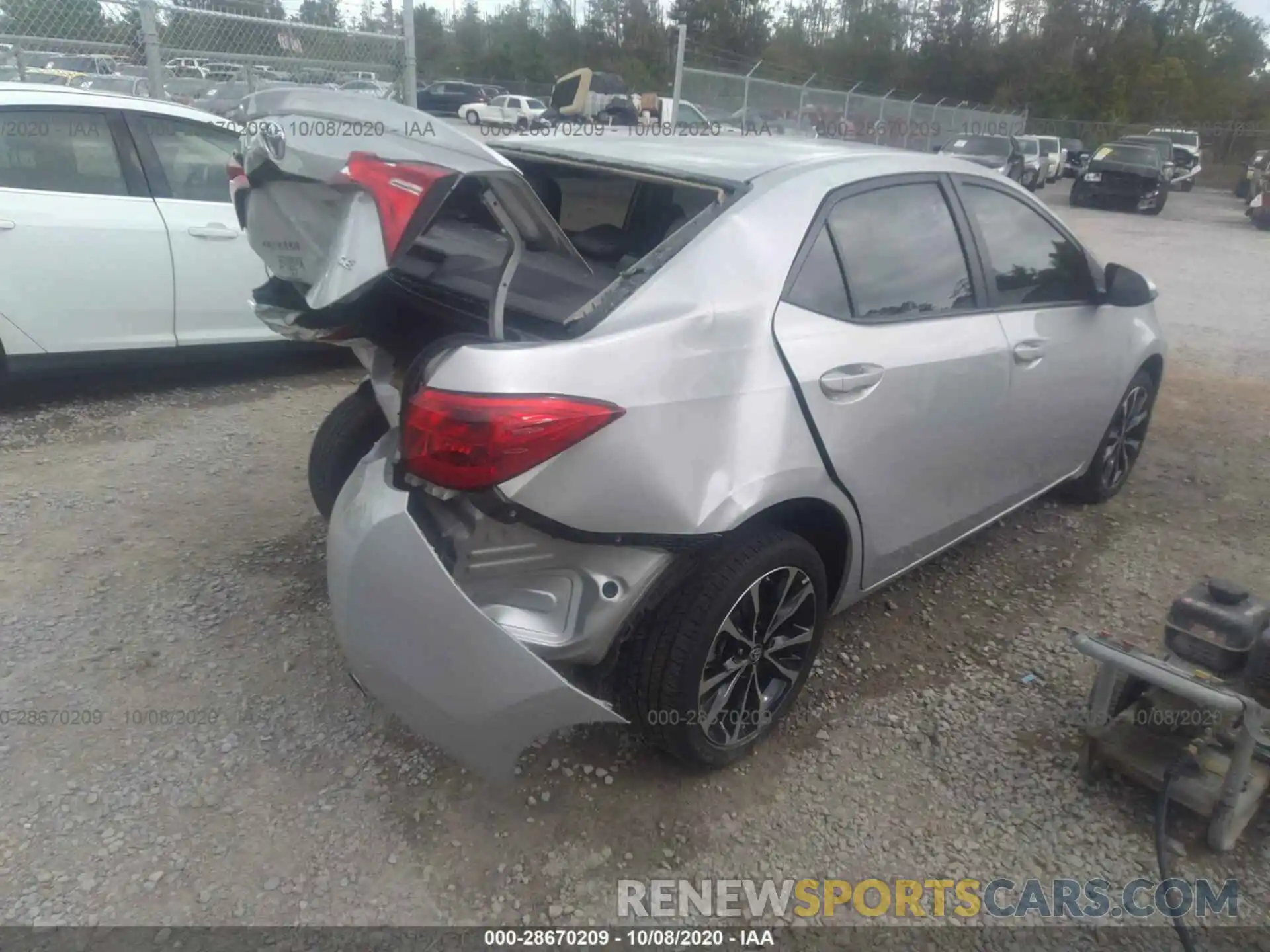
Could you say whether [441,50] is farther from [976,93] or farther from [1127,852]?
[1127,852]

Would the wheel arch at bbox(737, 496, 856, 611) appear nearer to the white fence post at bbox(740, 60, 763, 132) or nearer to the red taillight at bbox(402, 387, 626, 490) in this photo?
the red taillight at bbox(402, 387, 626, 490)

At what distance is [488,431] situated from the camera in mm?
1961

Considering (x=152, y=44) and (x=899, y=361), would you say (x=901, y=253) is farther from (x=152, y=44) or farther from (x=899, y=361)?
(x=152, y=44)

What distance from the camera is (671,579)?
7.54 ft

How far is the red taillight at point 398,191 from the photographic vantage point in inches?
76.4

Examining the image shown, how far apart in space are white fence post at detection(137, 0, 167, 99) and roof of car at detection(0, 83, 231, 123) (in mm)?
1314

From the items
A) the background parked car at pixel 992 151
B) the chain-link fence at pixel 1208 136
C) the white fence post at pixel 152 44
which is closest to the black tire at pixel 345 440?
the white fence post at pixel 152 44

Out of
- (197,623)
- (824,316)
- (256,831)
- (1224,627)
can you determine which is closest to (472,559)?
(256,831)

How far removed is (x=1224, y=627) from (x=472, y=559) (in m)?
2.10

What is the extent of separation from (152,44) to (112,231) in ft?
7.66

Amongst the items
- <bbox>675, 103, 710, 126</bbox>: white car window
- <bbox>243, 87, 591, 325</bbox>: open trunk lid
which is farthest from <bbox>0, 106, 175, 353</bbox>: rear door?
<bbox>675, 103, 710, 126</bbox>: white car window

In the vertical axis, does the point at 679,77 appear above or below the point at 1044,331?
above

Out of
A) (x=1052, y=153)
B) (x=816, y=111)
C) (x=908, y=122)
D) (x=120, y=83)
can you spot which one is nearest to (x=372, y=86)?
→ (x=120, y=83)

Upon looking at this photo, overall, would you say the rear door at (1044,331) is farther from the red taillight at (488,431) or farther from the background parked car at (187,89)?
the background parked car at (187,89)
